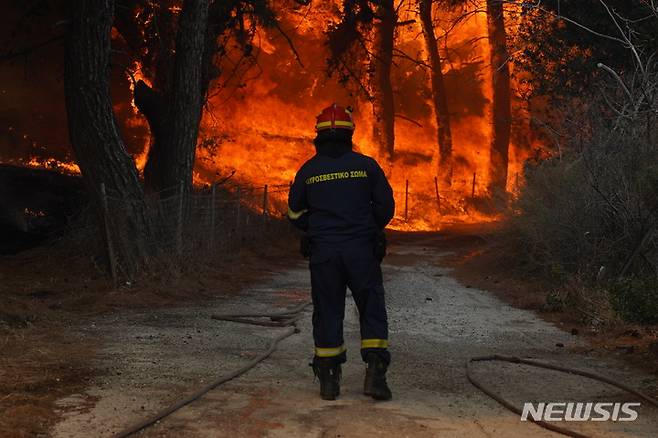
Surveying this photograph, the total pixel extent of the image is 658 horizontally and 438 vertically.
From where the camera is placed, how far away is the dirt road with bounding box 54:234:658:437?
5844 mm

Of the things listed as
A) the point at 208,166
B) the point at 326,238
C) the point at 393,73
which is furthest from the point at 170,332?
the point at 393,73

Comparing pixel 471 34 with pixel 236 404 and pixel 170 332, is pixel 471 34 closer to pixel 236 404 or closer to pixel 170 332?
pixel 170 332

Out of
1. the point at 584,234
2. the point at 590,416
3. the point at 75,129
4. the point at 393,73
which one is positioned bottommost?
the point at 590,416

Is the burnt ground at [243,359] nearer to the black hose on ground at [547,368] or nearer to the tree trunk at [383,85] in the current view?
the black hose on ground at [547,368]

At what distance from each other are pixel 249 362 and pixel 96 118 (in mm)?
7133

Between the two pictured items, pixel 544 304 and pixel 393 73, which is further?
pixel 393 73

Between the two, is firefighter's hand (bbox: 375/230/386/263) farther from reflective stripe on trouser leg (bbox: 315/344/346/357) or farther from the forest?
the forest

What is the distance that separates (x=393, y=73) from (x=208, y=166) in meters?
13.3

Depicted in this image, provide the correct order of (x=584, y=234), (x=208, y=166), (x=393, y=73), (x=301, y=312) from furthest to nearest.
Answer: (x=393, y=73) < (x=208, y=166) < (x=584, y=234) < (x=301, y=312)

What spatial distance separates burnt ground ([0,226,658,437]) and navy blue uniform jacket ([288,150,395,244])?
117 centimetres

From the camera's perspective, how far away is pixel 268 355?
8320 millimetres

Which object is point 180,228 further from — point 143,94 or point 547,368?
point 547,368

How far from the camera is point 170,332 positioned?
9797 millimetres

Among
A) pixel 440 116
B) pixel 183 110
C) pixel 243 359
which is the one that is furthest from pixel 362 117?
pixel 243 359
